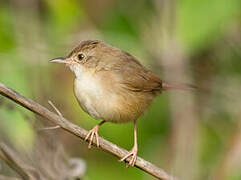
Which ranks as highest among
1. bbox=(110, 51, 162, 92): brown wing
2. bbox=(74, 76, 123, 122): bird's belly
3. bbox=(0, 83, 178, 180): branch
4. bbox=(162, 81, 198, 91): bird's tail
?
bbox=(162, 81, 198, 91): bird's tail

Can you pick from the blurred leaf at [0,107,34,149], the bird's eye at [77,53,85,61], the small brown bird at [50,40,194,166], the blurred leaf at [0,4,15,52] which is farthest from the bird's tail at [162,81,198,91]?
the blurred leaf at [0,107,34,149]

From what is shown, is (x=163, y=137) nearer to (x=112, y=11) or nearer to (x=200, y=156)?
(x=200, y=156)

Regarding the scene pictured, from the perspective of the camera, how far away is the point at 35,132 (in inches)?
126

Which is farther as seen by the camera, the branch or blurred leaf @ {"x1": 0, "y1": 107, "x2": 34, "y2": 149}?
blurred leaf @ {"x1": 0, "y1": 107, "x2": 34, "y2": 149}

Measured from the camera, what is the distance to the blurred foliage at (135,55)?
3725mm

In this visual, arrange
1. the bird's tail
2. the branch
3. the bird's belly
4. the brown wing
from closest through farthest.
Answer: the branch
the bird's belly
the brown wing
the bird's tail

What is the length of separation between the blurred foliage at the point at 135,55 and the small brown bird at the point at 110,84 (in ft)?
1.17

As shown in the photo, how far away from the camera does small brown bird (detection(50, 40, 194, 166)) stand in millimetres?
3549

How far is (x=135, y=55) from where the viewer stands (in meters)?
4.70

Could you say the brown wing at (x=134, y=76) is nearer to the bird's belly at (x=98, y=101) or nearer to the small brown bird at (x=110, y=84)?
the small brown bird at (x=110, y=84)

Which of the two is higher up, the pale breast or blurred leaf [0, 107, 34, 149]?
the pale breast

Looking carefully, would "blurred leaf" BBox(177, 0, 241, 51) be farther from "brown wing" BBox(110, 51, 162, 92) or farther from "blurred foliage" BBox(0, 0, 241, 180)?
"brown wing" BBox(110, 51, 162, 92)

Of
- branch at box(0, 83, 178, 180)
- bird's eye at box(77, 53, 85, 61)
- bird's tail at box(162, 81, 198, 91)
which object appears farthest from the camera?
bird's tail at box(162, 81, 198, 91)

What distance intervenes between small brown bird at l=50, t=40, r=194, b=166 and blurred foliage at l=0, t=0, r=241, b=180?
0.36 m
